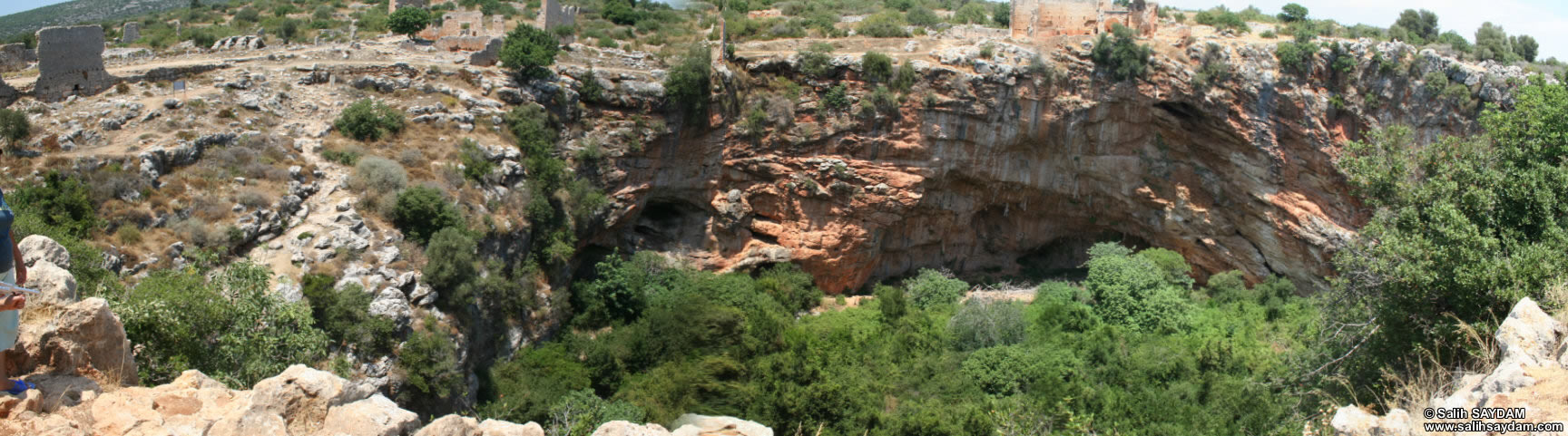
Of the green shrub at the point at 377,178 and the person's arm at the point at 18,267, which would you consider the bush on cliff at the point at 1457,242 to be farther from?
the green shrub at the point at 377,178

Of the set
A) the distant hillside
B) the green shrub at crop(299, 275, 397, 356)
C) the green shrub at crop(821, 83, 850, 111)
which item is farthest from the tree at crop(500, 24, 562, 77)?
the distant hillside

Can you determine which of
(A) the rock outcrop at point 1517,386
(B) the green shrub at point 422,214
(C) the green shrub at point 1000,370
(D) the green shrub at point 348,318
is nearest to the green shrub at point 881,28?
(C) the green shrub at point 1000,370

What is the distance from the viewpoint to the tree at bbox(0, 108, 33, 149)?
15.2 meters

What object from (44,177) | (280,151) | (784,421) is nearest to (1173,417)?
(784,421)

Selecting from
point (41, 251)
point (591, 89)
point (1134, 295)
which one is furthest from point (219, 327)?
point (1134, 295)

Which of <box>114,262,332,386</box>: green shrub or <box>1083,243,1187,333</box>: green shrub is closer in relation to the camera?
<box>114,262,332,386</box>: green shrub

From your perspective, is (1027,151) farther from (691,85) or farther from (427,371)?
(427,371)

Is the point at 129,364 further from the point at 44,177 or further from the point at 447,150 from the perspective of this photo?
the point at 447,150

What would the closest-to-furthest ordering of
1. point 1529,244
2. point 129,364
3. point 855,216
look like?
point 129,364 → point 1529,244 → point 855,216

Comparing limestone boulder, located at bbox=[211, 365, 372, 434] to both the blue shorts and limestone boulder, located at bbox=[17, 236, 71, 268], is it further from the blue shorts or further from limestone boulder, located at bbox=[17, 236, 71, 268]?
limestone boulder, located at bbox=[17, 236, 71, 268]

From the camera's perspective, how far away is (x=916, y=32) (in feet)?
94.9

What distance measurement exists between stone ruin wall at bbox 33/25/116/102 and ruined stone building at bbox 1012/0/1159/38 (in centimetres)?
2128

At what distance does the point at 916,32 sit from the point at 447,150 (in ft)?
49.2

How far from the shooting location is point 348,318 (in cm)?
1343
